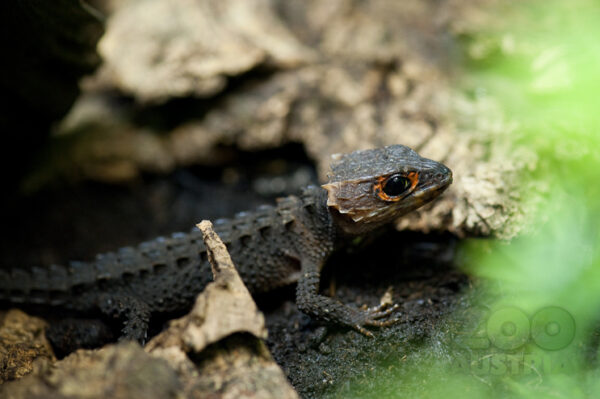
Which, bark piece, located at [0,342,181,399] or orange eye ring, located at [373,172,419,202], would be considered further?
orange eye ring, located at [373,172,419,202]

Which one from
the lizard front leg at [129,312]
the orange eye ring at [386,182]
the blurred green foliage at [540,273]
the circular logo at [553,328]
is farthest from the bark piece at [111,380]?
the circular logo at [553,328]

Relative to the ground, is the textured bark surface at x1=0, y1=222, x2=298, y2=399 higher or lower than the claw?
higher

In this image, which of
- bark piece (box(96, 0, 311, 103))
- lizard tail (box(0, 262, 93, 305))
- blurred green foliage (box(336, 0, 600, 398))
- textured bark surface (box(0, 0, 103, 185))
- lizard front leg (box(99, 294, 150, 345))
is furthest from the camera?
bark piece (box(96, 0, 311, 103))

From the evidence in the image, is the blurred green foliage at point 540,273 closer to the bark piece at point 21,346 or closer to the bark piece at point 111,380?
the bark piece at point 111,380

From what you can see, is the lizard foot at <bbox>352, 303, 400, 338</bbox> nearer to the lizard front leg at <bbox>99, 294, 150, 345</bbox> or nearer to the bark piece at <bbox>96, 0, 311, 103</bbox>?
the lizard front leg at <bbox>99, 294, 150, 345</bbox>

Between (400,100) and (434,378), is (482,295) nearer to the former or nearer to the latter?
(434,378)

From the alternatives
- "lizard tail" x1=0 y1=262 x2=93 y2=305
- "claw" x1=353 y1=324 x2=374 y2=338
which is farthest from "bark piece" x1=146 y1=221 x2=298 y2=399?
"lizard tail" x1=0 y1=262 x2=93 y2=305

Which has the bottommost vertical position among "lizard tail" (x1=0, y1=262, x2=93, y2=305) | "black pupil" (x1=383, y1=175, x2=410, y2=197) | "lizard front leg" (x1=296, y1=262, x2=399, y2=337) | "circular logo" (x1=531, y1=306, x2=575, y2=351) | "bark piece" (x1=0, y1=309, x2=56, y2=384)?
"circular logo" (x1=531, y1=306, x2=575, y2=351)
